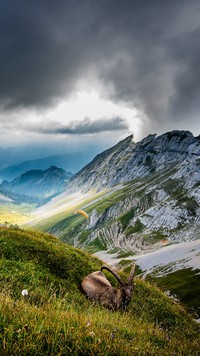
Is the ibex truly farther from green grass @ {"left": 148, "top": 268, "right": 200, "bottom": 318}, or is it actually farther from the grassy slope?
green grass @ {"left": 148, "top": 268, "right": 200, "bottom": 318}

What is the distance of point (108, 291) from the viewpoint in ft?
42.5

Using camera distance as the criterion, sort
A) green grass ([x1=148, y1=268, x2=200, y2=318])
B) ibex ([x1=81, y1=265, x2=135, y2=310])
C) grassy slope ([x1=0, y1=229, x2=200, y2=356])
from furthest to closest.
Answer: green grass ([x1=148, y1=268, x2=200, y2=318]) → ibex ([x1=81, y1=265, x2=135, y2=310]) → grassy slope ([x1=0, y1=229, x2=200, y2=356])

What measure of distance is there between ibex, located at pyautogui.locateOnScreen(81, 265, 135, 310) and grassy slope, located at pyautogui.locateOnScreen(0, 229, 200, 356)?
56 cm

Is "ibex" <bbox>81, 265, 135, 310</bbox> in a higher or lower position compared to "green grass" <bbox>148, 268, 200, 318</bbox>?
higher

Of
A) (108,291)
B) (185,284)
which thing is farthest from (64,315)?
(185,284)

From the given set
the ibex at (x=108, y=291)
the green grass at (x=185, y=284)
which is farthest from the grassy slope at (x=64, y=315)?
the green grass at (x=185, y=284)

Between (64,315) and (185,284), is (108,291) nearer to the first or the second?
(64,315)

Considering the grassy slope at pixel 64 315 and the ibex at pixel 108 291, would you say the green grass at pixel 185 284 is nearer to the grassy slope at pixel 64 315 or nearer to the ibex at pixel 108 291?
the grassy slope at pixel 64 315

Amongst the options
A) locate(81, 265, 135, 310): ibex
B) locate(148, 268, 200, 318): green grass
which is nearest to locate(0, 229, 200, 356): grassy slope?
locate(81, 265, 135, 310): ibex

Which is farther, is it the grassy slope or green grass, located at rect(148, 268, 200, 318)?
green grass, located at rect(148, 268, 200, 318)

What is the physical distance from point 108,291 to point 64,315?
7.74 m

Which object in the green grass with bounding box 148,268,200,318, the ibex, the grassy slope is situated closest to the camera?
the grassy slope

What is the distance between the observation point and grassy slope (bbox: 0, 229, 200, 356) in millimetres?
4621

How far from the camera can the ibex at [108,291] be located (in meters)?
12.3
